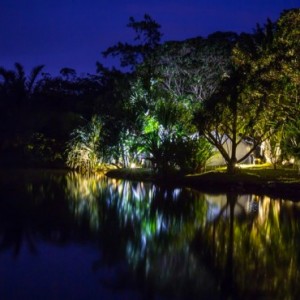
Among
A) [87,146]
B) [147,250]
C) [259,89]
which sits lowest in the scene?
[147,250]

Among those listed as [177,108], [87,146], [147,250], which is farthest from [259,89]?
[147,250]

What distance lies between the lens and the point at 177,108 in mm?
26578

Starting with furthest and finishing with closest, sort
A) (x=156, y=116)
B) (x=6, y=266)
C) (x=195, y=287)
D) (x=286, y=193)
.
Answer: (x=156, y=116), (x=286, y=193), (x=6, y=266), (x=195, y=287)

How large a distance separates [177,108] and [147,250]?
18.6m

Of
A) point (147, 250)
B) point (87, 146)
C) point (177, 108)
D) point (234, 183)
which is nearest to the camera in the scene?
point (147, 250)

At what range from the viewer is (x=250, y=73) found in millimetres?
21609

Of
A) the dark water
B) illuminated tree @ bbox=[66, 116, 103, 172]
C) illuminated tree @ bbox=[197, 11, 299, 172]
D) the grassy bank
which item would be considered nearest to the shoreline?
the grassy bank

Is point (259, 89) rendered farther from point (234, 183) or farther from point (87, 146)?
point (87, 146)

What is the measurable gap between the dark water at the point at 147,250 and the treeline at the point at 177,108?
7565 mm

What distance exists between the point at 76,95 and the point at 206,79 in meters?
20.7

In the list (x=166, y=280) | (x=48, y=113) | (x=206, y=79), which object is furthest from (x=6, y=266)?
(x=48, y=113)

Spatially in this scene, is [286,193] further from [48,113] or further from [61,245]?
[48,113]

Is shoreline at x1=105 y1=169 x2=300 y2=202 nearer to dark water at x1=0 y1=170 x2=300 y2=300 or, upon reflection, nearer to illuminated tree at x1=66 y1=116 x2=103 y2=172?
dark water at x1=0 y1=170 x2=300 y2=300

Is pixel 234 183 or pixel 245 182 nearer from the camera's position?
pixel 245 182
